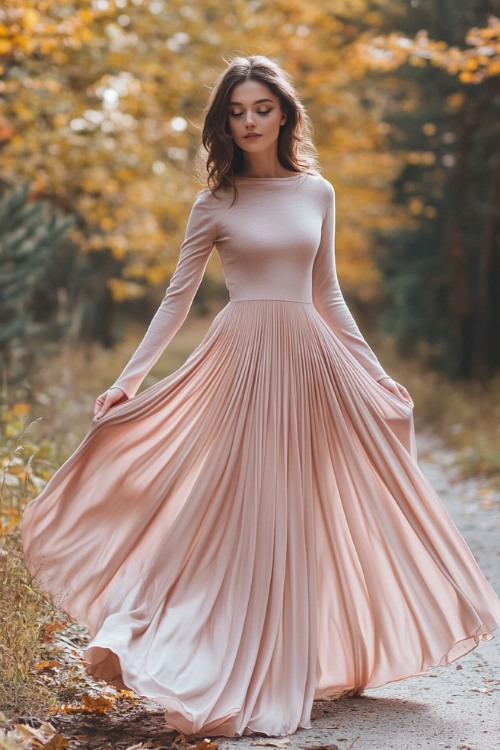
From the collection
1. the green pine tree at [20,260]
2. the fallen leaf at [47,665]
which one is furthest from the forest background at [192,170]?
the fallen leaf at [47,665]

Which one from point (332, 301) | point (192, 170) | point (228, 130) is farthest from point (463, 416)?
point (228, 130)

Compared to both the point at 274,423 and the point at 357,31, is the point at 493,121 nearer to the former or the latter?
the point at 357,31

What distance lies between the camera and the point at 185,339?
36531 millimetres

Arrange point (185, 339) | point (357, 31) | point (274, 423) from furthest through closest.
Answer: point (185, 339) → point (357, 31) → point (274, 423)

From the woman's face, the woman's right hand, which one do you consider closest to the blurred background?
the woman's right hand

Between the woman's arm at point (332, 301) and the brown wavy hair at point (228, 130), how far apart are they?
0.21 metres

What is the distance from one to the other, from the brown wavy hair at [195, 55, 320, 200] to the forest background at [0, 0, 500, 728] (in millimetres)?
2124

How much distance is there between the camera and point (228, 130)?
4.05 m

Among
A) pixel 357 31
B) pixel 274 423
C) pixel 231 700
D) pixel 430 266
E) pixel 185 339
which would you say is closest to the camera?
pixel 231 700

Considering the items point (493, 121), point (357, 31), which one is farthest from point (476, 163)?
point (357, 31)

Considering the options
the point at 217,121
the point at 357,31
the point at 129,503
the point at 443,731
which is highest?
the point at 357,31

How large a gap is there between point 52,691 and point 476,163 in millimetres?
14574

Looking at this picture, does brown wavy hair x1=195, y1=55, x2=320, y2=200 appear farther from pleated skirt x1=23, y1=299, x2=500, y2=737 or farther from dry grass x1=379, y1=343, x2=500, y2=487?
dry grass x1=379, y1=343, x2=500, y2=487

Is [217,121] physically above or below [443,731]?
above
